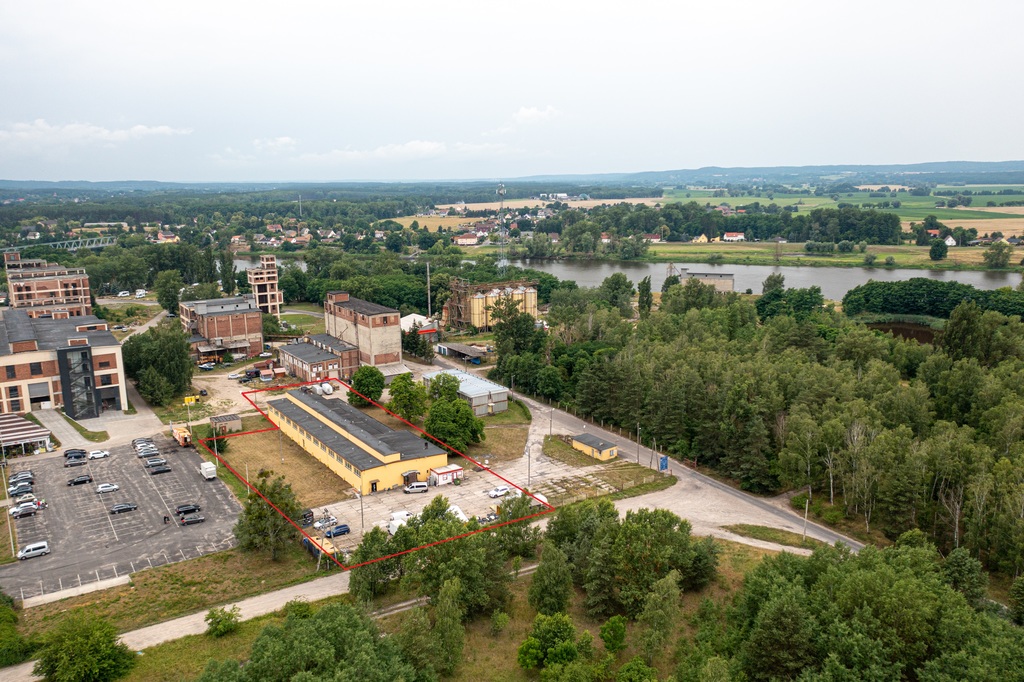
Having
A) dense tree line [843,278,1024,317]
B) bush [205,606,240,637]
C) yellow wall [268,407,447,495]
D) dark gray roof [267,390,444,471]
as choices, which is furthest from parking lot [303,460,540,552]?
dense tree line [843,278,1024,317]

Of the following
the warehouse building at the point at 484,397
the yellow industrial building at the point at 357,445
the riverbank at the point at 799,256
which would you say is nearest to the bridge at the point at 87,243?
the riverbank at the point at 799,256

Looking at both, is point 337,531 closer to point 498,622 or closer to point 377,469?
point 377,469

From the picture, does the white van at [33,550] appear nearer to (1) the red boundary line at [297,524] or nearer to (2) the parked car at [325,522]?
(1) the red boundary line at [297,524]

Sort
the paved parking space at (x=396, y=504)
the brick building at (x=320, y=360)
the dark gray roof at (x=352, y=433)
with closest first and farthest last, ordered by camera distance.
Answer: the paved parking space at (x=396, y=504) < the dark gray roof at (x=352, y=433) < the brick building at (x=320, y=360)

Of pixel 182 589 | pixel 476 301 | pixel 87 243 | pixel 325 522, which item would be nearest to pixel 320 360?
pixel 476 301

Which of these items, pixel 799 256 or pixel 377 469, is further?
A: pixel 799 256

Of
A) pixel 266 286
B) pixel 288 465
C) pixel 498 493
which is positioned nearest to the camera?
pixel 498 493

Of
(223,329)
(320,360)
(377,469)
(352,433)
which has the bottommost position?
(377,469)
